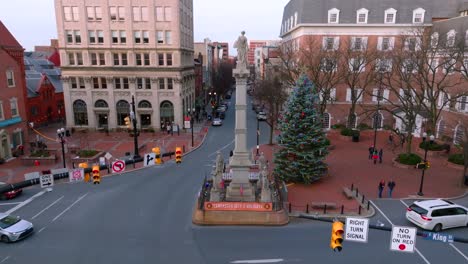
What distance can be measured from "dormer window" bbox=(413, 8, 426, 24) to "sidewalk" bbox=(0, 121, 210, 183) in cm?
3192

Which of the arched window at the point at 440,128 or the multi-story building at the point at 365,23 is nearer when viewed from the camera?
the arched window at the point at 440,128

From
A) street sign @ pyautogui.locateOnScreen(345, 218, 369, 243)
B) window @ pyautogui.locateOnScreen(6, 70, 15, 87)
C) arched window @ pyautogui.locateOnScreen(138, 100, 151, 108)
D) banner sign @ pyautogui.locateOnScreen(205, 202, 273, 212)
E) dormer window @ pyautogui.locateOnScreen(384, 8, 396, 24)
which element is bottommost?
banner sign @ pyautogui.locateOnScreen(205, 202, 273, 212)

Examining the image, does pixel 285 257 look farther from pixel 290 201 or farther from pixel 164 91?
pixel 164 91

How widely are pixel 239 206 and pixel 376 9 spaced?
37603 mm

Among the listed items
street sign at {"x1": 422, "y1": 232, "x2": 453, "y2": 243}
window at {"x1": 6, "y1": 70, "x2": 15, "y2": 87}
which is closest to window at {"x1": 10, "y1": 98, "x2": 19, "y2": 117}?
window at {"x1": 6, "y1": 70, "x2": 15, "y2": 87}

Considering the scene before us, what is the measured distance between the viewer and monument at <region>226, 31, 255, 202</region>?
1855 cm

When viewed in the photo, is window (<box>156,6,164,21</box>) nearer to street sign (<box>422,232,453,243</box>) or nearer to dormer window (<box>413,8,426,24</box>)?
dormer window (<box>413,8,426,24</box>)

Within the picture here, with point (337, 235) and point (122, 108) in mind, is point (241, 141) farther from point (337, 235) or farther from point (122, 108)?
point (122, 108)

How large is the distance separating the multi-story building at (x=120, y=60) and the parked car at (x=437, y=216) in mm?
34394

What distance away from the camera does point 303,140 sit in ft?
76.9

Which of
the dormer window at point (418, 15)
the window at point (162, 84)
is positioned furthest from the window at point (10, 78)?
the dormer window at point (418, 15)

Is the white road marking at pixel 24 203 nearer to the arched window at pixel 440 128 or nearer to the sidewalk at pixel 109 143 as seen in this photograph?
the sidewalk at pixel 109 143

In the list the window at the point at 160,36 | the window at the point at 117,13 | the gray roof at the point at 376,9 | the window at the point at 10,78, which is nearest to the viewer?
the window at the point at 10,78

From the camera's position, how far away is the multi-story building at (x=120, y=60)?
43.1 m
